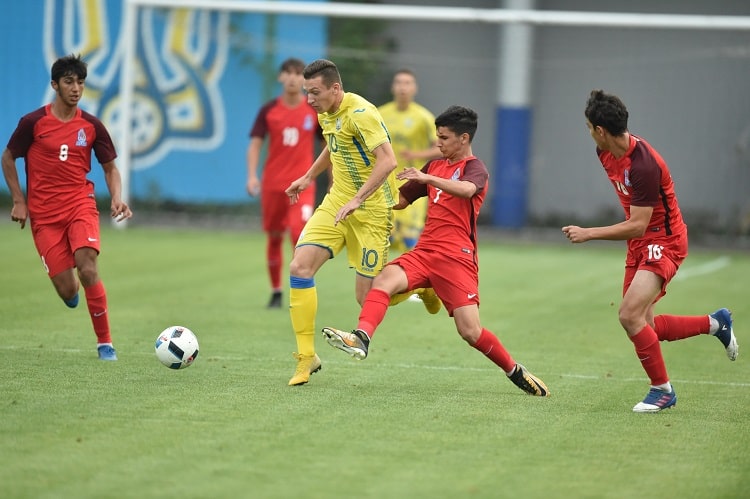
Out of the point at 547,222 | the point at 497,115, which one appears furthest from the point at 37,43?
the point at 547,222

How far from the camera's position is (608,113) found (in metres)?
6.76

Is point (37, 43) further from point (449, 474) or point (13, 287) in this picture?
point (449, 474)

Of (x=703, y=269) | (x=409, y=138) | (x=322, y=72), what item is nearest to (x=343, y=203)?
(x=322, y=72)

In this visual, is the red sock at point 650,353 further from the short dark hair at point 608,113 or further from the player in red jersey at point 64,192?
the player in red jersey at point 64,192

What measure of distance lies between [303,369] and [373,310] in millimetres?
747

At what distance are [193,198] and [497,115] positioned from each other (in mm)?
5619

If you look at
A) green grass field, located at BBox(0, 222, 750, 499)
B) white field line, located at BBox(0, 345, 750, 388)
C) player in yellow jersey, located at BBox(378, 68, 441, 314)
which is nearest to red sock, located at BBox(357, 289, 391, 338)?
green grass field, located at BBox(0, 222, 750, 499)

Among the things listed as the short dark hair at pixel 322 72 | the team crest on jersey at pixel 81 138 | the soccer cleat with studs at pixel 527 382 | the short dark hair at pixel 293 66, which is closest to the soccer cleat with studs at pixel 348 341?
the soccer cleat with studs at pixel 527 382

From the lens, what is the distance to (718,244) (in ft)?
63.3

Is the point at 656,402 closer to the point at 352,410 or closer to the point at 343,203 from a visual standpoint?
the point at 352,410

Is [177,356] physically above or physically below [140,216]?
above

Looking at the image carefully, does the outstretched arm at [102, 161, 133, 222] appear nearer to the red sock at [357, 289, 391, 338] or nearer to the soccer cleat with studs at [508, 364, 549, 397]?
the red sock at [357, 289, 391, 338]

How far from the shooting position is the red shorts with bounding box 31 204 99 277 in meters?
8.22

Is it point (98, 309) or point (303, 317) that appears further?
point (98, 309)
